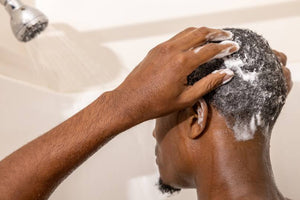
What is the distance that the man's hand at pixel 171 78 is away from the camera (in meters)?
0.74

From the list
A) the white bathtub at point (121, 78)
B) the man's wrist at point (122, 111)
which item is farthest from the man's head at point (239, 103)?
the white bathtub at point (121, 78)

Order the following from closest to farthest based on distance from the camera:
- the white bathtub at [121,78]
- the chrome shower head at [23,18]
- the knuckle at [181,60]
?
1. the knuckle at [181,60]
2. the chrome shower head at [23,18]
3. the white bathtub at [121,78]

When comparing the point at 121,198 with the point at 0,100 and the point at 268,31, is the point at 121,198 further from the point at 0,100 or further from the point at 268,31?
the point at 268,31

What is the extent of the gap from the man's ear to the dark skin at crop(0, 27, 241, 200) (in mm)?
58

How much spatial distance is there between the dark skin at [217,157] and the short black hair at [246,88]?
A: 2 cm

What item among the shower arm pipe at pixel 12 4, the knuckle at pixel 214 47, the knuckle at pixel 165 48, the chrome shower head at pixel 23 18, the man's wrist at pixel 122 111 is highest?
the shower arm pipe at pixel 12 4

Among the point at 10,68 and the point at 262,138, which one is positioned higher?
the point at 10,68

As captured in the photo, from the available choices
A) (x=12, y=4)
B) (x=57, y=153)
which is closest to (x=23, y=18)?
(x=12, y=4)

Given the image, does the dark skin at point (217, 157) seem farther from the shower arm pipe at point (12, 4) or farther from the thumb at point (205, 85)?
the shower arm pipe at point (12, 4)

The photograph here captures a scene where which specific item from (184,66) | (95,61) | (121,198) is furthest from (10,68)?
(184,66)

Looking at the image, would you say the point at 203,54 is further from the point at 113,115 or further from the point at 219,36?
the point at 113,115

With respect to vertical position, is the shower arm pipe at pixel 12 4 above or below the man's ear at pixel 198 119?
above

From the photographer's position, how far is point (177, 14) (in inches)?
60.6

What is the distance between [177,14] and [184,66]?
0.85 m
